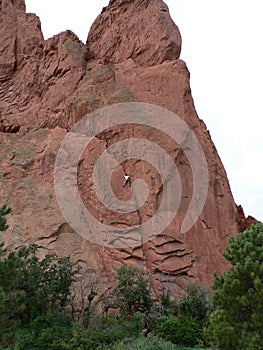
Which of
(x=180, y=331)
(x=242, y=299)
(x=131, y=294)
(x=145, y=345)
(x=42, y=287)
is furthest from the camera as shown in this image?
(x=131, y=294)

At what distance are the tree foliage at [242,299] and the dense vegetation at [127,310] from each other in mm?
25

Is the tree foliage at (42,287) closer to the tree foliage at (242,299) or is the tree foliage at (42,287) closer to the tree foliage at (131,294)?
the tree foliage at (131,294)

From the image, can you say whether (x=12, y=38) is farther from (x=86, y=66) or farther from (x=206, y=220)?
(x=206, y=220)

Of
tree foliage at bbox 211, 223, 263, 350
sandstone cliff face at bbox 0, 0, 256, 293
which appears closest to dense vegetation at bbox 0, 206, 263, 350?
tree foliage at bbox 211, 223, 263, 350

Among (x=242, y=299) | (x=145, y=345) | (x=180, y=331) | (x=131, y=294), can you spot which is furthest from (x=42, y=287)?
(x=242, y=299)

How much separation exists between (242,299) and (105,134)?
58.3ft

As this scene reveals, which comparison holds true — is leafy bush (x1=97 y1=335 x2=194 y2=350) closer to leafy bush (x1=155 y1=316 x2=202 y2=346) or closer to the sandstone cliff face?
leafy bush (x1=155 y1=316 x2=202 y2=346)

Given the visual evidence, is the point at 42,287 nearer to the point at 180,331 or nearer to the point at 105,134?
the point at 180,331

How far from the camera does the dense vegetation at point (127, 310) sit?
41.6 feet

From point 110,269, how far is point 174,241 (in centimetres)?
379

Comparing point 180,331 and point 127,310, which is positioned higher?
point 127,310

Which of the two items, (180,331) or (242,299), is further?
(180,331)

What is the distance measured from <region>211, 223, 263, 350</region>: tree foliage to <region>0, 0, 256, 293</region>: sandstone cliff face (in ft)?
40.1

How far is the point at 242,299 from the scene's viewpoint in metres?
12.4
